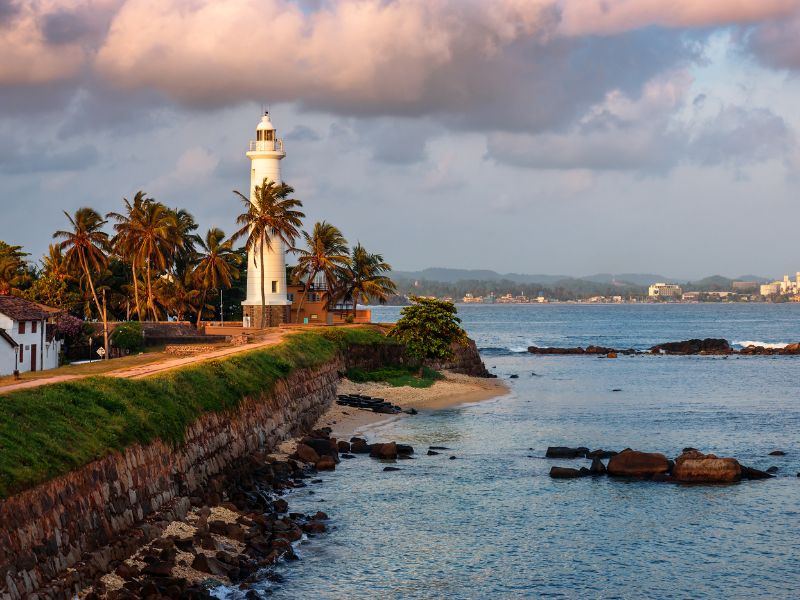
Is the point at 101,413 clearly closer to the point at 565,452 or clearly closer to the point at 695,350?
the point at 565,452

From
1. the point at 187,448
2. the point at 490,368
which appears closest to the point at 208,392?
the point at 187,448

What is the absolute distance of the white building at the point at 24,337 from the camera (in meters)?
49.7

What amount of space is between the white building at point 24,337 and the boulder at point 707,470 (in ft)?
110

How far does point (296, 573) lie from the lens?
2362 centimetres

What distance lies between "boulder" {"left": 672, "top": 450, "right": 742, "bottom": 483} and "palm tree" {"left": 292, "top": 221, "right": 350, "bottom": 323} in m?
53.2

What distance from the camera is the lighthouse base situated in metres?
74.8

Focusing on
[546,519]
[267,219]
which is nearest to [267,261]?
[267,219]

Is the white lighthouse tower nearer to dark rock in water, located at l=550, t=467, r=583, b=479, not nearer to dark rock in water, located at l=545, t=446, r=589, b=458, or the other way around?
dark rock in water, located at l=545, t=446, r=589, b=458

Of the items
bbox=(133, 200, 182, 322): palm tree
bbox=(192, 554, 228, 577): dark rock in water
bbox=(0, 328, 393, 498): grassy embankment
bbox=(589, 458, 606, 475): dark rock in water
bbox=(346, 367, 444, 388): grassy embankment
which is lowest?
bbox=(589, 458, 606, 475): dark rock in water

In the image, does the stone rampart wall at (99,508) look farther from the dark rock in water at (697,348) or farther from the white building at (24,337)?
the dark rock in water at (697,348)

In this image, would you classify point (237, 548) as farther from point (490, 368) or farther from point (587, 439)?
point (490, 368)

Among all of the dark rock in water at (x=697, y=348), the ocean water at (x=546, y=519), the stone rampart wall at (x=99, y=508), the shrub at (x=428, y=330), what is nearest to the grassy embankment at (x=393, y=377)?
the shrub at (x=428, y=330)

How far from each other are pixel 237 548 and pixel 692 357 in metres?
89.2

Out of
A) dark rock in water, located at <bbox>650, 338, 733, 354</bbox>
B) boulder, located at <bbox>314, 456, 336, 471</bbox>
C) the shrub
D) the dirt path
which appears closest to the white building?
the dirt path
